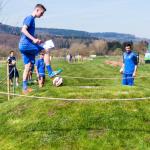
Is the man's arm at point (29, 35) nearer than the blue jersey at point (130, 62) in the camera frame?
Yes

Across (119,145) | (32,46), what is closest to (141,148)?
(119,145)

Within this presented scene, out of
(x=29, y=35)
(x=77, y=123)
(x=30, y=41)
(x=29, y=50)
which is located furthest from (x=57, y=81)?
(x=77, y=123)

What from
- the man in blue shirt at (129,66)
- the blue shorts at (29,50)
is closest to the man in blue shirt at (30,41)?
the blue shorts at (29,50)

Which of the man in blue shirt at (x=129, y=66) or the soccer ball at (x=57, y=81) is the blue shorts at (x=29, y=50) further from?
the man in blue shirt at (x=129, y=66)

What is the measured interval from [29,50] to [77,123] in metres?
2.59

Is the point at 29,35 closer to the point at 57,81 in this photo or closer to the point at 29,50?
the point at 29,50

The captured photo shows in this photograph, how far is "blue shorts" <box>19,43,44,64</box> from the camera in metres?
12.3

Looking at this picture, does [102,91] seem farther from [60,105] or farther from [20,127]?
[20,127]

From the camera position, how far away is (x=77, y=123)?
35.3 ft

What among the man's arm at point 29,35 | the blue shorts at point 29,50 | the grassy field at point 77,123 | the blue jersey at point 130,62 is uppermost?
the man's arm at point 29,35

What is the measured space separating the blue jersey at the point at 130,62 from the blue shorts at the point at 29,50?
5.19m

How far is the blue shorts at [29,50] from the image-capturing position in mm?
12266

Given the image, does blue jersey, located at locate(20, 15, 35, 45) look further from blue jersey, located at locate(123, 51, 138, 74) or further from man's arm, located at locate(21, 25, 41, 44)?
blue jersey, located at locate(123, 51, 138, 74)

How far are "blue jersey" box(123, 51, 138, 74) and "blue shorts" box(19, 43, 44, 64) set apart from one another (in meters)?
5.19
